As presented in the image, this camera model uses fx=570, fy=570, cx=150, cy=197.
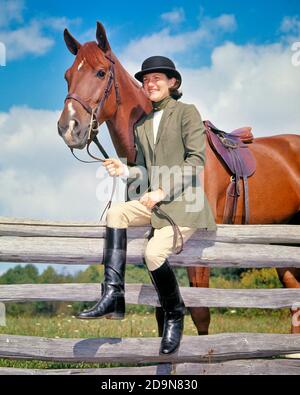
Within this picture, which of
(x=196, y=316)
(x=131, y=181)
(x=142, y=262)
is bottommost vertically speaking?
(x=196, y=316)

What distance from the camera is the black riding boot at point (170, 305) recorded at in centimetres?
458

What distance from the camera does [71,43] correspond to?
217 inches

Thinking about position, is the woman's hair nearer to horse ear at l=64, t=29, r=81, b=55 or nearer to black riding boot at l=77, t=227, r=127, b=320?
horse ear at l=64, t=29, r=81, b=55

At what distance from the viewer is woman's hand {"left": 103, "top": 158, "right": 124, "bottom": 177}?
Answer: 463cm

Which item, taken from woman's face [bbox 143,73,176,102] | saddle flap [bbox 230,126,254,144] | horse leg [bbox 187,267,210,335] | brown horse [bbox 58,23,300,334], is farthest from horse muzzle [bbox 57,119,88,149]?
saddle flap [bbox 230,126,254,144]

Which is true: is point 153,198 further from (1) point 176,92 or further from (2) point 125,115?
(2) point 125,115

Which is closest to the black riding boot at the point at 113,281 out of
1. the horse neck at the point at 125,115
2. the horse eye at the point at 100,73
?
the horse neck at the point at 125,115

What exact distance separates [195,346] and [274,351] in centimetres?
84

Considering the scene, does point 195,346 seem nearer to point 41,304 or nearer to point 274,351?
point 274,351

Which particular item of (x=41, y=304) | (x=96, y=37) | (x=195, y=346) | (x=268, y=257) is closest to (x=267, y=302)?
(x=268, y=257)

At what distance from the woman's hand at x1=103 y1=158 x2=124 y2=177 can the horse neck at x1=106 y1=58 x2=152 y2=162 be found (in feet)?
2.48

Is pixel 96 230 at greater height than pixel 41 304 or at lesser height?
greater

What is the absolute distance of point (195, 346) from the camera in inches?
201

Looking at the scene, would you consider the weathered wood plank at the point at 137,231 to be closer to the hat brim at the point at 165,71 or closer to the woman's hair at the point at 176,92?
the woman's hair at the point at 176,92
